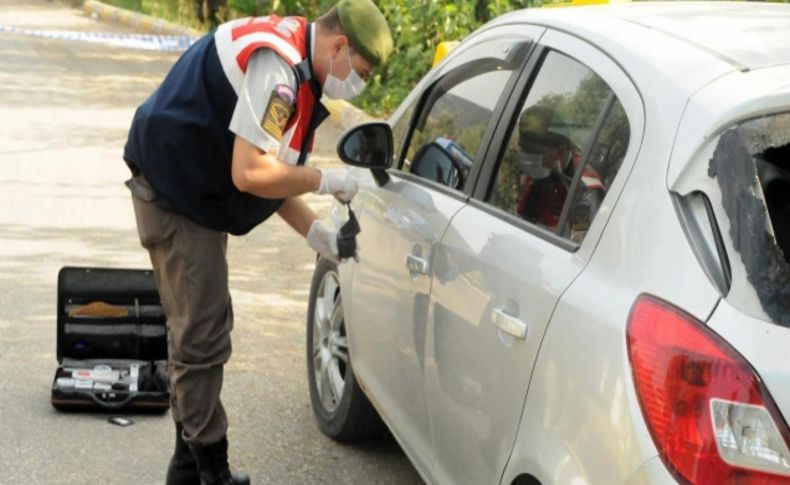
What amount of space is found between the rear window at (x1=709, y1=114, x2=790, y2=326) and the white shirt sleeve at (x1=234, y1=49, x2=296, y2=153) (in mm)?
1695

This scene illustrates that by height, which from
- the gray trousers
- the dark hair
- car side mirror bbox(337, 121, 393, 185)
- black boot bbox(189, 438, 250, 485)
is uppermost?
the dark hair

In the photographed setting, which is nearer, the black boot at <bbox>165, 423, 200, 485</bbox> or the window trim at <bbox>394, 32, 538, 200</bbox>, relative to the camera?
the window trim at <bbox>394, 32, 538, 200</bbox>

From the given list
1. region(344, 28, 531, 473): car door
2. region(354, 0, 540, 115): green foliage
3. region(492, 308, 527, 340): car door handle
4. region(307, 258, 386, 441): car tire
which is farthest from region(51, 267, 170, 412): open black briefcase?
region(354, 0, 540, 115): green foliage

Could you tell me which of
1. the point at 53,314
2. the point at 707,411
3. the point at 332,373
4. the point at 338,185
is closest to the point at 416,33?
the point at 53,314

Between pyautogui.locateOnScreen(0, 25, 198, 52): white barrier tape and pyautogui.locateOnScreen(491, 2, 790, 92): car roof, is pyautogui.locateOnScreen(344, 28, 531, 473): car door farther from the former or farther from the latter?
pyautogui.locateOnScreen(0, 25, 198, 52): white barrier tape

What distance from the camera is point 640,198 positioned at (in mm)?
3023

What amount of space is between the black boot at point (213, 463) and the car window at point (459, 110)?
1.16 m

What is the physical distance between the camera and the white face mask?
4.46 meters

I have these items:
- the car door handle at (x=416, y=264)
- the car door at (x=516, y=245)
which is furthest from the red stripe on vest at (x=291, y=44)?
the car door at (x=516, y=245)

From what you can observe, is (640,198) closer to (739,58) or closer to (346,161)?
(739,58)

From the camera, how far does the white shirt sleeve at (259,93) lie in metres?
4.21

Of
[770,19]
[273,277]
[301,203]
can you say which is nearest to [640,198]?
[770,19]

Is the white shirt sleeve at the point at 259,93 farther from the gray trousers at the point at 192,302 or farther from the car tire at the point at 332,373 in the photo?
the car tire at the point at 332,373

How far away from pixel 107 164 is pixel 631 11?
8.38m
